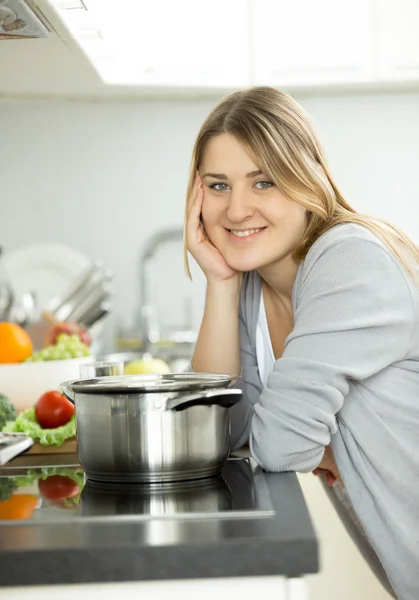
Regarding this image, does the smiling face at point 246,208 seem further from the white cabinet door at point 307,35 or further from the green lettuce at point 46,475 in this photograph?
the white cabinet door at point 307,35

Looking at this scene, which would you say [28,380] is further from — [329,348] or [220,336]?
[329,348]

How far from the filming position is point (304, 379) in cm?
119

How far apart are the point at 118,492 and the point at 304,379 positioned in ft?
0.95

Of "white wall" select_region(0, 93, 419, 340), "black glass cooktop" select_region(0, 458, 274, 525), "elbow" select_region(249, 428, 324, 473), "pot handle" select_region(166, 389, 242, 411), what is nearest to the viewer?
"black glass cooktop" select_region(0, 458, 274, 525)

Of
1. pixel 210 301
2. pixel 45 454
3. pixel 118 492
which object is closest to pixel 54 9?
pixel 210 301

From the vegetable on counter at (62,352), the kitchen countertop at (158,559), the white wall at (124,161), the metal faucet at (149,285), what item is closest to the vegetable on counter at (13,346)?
the vegetable on counter at (62,352)

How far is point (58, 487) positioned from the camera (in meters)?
1.16

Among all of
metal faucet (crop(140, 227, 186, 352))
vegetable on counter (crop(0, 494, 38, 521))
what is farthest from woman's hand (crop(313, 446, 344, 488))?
metal faucet (crop(140, 227, 186, 352))

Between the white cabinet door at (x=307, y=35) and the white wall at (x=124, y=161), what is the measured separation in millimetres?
485

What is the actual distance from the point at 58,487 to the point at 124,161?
273 cm

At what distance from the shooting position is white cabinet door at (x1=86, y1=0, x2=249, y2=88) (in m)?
2.17

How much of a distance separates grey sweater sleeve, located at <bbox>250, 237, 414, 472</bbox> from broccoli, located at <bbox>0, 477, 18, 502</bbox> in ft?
1.07

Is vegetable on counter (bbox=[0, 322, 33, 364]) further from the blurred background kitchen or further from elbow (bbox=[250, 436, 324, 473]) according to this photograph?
the blurred background kitchen

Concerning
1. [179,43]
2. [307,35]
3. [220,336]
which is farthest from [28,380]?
[307,35]
